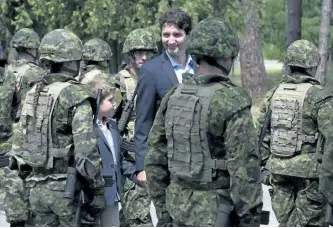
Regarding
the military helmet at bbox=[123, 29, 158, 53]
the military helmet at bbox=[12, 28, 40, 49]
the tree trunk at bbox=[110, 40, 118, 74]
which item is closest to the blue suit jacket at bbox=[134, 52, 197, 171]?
the military helmet at bbox=[123, 29, 158, 53]

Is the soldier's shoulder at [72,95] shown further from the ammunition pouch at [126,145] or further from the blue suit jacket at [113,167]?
the ammunition pouch at [126,145]

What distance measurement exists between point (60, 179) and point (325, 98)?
2386 mm

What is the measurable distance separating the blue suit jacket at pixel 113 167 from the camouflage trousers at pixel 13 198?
181 cm

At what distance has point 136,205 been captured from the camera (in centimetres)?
928

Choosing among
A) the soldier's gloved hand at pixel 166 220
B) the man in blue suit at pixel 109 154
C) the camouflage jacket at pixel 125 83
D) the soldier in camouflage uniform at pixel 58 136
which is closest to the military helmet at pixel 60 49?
the soldier in camouflage uniform at pixel 58 136

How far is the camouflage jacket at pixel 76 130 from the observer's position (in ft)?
22.9

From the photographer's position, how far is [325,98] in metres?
8.15

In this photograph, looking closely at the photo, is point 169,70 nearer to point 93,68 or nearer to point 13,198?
point 93,68

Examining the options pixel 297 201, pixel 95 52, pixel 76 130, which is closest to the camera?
pixel 76 130

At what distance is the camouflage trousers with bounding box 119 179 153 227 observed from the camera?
9273 millimetres

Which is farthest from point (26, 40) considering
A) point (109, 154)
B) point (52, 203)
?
point (52, 203)

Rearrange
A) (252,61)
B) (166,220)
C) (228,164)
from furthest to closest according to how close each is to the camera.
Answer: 1. (252,61)
2. (166,220)
3. (228,164)

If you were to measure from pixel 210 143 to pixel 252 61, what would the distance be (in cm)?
2405

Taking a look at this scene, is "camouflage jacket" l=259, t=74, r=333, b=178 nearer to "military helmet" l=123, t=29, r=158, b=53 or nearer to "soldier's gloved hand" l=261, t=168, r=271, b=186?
"soldier's gloved hand" l=261, t=168, r=271, b=186
